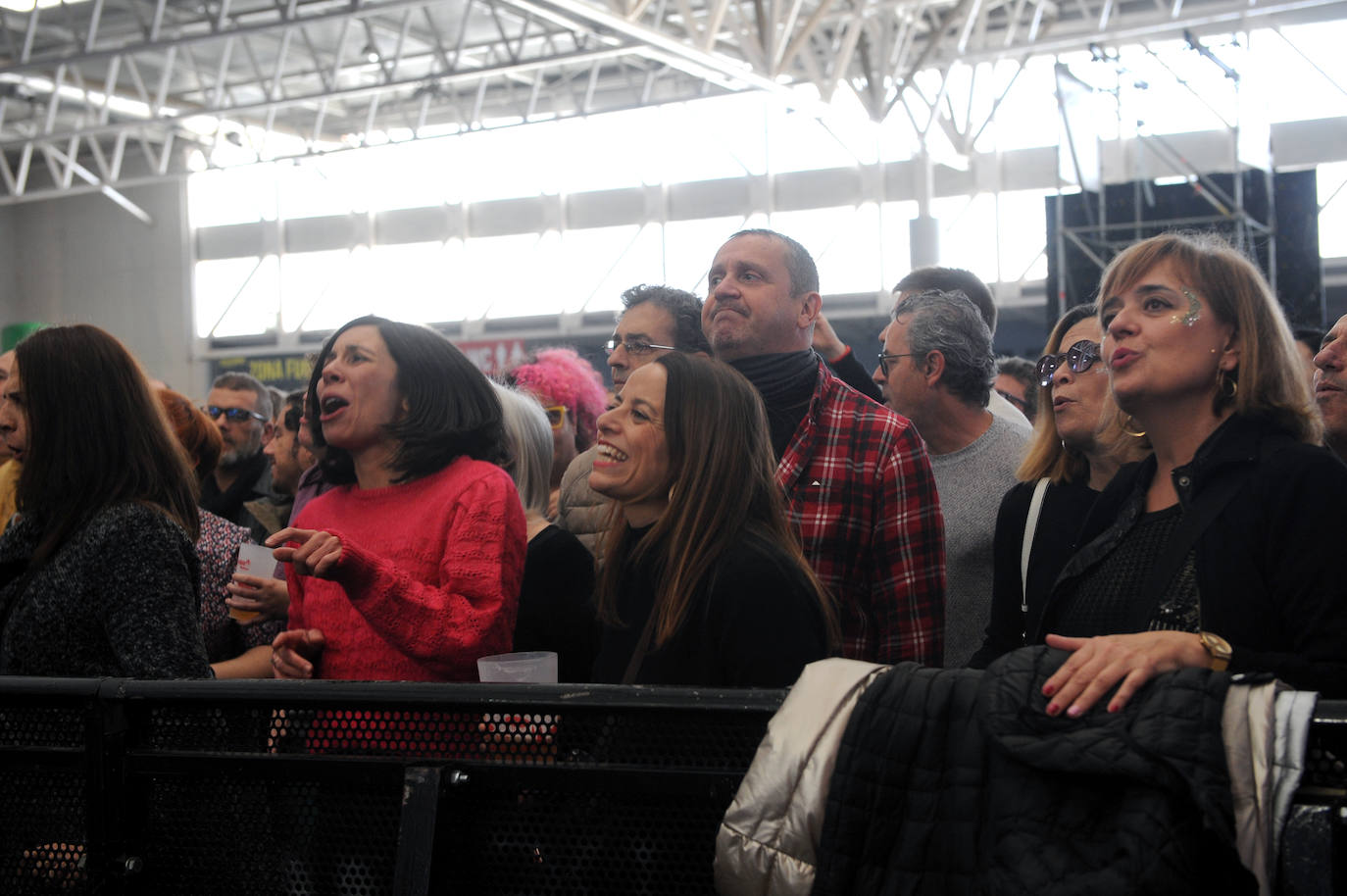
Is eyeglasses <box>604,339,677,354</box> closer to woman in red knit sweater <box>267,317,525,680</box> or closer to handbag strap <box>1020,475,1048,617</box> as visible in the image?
woman in red knit sweater <box>267,317,525,680</box>

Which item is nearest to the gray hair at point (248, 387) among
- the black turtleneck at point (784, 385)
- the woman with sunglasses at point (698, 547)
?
the black turtleneck at point (784, 385)

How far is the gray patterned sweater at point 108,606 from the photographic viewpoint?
7.18 ft

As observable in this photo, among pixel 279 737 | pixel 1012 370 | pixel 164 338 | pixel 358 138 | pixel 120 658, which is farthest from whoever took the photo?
Result: pixel 164 338

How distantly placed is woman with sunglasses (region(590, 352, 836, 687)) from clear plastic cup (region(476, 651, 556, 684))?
14cm

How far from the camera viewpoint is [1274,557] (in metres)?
1.69

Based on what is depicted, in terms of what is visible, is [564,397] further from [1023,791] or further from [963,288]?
[1023,791]

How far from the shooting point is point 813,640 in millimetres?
2004

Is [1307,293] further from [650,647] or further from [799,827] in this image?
[799,827]

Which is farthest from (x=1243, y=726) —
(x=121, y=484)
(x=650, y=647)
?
(x=121, y=484)

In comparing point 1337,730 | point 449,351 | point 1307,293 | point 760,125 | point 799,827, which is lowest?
point 799,827

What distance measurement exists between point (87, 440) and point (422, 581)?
673 millimetres

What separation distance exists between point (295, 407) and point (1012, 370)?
2.57 meters

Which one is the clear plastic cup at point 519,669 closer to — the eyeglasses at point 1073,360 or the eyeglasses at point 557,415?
the eyeglasses at point 1073,360

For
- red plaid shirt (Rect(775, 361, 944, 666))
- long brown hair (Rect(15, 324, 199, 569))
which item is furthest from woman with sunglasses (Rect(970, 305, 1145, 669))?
long brown hair (Rect(15, 324, 199, 569))
